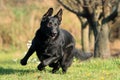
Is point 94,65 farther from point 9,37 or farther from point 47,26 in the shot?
point 9,37

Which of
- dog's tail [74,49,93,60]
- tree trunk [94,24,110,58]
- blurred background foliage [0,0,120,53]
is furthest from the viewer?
blurred background foliage [0,0,120,53]

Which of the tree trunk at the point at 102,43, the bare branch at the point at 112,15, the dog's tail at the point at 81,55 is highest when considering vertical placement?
the dog's tail at the point at 81,55

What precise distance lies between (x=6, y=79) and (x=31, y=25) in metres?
22.1

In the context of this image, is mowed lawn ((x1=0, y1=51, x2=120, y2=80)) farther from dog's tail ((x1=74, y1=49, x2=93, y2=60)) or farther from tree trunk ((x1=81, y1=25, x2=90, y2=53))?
tree trunk ((x1=81, y1=25, x2=90, y2=53))

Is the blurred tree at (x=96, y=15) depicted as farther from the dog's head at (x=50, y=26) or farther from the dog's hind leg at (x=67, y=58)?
the dog's head at (x=50, y=26)

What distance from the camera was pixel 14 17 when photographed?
33.2m

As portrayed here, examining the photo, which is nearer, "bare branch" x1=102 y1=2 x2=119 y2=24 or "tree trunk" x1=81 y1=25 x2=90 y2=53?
"bare branch" x1=102 y1=2 x2=119 y2=24

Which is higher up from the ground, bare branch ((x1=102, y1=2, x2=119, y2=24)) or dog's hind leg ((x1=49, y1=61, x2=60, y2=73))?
dog's hind leg ((x1=49, y1=61, x2=60, y2=73))

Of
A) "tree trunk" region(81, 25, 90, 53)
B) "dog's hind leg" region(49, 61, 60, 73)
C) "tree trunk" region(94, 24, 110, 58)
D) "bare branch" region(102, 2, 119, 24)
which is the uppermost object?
"dog's hind leg" region(49, 61, 60, 73)

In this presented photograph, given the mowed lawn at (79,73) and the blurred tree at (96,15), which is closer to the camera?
the mowed lawn at (79,73)

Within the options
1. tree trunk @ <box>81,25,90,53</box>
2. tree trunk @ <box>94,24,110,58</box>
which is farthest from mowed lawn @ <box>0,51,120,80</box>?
tree trunk @ <box>81,25,90,53</box>

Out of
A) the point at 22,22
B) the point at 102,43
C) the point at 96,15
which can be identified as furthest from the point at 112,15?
the point at 22,22

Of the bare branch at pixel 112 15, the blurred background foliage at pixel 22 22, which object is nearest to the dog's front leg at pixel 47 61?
the bare branch at pixel 112 15

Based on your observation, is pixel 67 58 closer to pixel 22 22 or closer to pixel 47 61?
pixel 47 61
